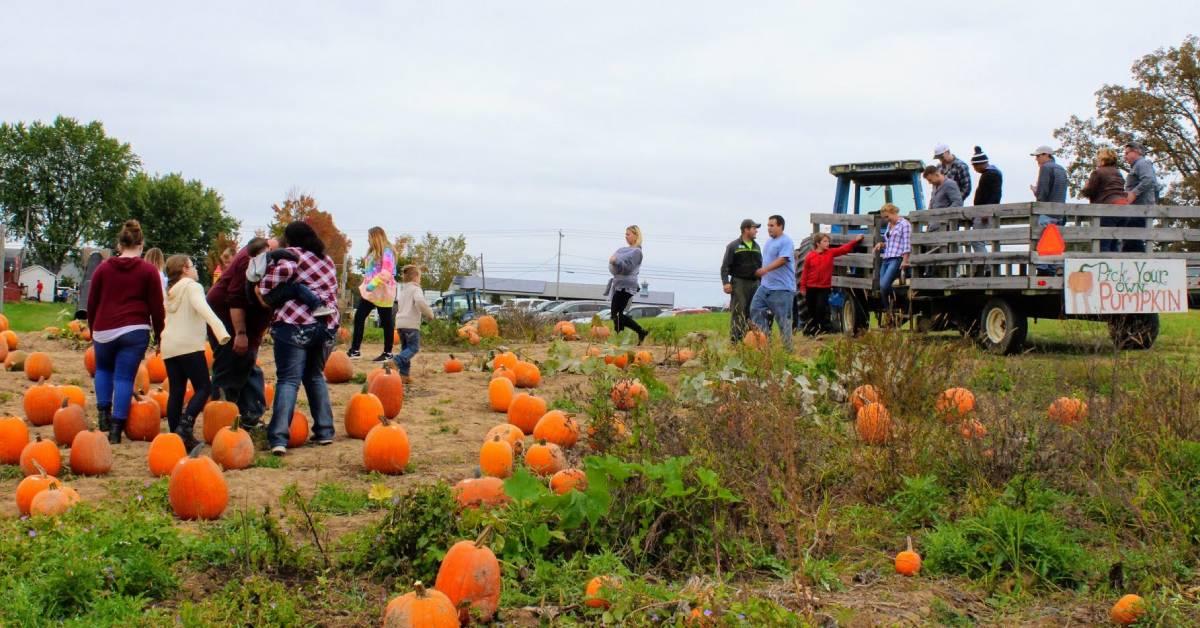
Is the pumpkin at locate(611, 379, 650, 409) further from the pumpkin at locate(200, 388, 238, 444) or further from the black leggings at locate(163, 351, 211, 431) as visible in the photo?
the black leggings at locate(163, 351, 211, 431)

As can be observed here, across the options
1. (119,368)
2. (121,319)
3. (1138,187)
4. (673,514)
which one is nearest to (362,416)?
(119,368)

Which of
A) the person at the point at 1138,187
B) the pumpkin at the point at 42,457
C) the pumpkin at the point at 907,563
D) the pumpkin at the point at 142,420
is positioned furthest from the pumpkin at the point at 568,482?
the person at the point at 1138,187

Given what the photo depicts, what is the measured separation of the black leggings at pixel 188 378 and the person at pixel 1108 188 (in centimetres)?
975

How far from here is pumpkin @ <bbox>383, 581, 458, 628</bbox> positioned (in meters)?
3.34

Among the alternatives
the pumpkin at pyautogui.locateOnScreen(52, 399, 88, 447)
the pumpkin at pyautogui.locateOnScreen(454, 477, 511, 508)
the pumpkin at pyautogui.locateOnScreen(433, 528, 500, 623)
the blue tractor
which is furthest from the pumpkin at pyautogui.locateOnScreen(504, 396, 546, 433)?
the blue tractor

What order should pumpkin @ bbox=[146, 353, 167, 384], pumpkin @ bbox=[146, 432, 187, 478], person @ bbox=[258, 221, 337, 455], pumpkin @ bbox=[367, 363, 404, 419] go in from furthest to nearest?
1. pumpkin @ bbox=[146, 353, 167, 384]
2. pumpkin @ bbox=[367, 363, 404, 419]
3. person @ bbox=[258, 221, 337, 455]
4. pumpkin @ bbox=[146, 432, 187, 478]

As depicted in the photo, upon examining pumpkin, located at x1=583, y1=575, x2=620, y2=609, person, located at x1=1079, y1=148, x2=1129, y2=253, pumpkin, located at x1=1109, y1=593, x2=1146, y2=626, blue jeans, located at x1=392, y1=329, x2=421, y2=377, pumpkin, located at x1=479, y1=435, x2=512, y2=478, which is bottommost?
pumpkin, located at x1=1109, y1=593, x2=1146, y2=626

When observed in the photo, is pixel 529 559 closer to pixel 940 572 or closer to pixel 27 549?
pixel 940 572

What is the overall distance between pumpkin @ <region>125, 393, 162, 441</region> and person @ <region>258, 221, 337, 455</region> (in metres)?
1.07

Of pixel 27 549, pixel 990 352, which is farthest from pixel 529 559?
pixel 990 352

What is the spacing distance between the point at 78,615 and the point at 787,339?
324 inches

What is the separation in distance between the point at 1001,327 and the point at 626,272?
4.58 metres

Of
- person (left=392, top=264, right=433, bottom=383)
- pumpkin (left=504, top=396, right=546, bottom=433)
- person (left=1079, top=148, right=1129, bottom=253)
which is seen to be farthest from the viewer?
person (left=1079, top=148, right=1129, bottom=253)

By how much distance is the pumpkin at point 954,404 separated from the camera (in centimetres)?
607
